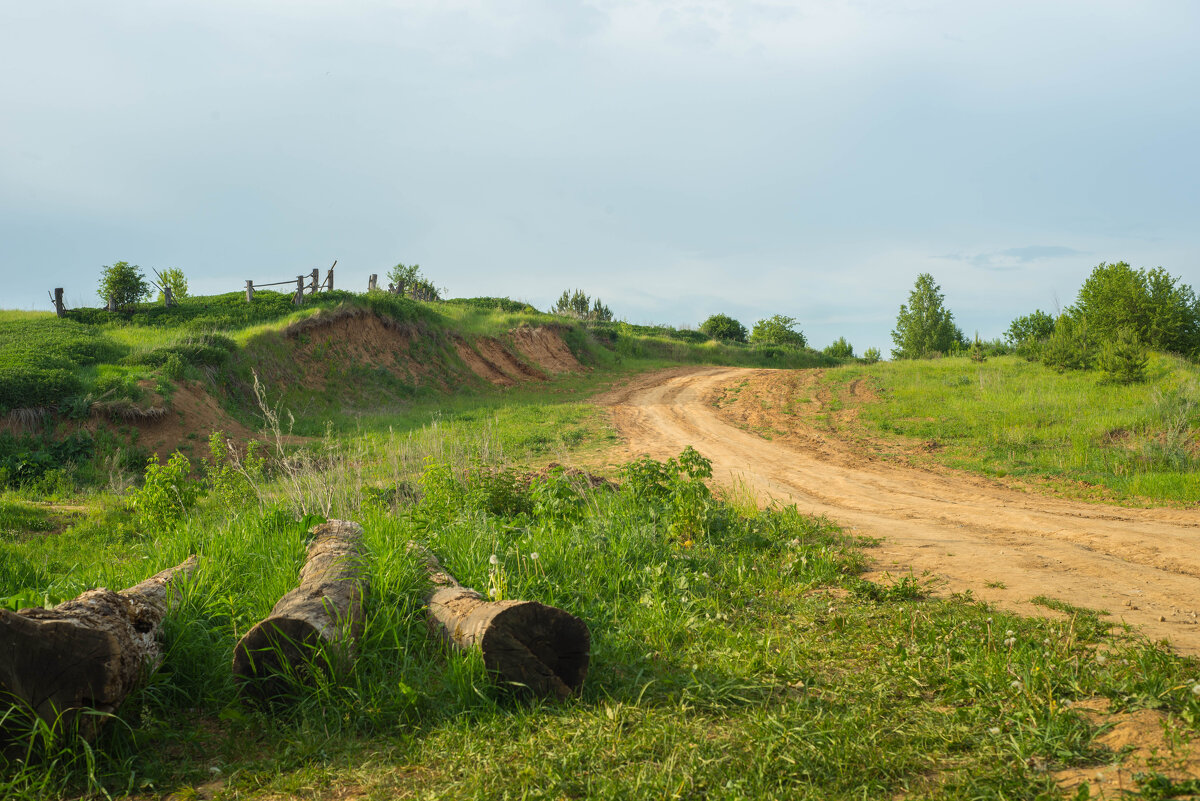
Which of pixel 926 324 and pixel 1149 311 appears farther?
pixel 926 324

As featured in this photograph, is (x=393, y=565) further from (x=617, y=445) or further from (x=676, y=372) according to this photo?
(x=676, y=372)

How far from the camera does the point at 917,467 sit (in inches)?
473

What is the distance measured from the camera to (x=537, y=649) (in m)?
3.68

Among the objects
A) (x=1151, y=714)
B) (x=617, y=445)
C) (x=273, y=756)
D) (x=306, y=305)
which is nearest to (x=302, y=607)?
(x=273, y=756)

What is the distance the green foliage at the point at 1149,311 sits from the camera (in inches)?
942

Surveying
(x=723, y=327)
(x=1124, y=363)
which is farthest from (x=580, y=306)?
(x=1124, y=363)

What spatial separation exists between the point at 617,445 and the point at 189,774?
1113 cm

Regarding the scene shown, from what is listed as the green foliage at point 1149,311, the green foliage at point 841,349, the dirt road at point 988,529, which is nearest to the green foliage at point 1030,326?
the green foliage at point 841,349

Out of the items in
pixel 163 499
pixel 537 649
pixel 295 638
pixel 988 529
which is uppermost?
pixel 163 499

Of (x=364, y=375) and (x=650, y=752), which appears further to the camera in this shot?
(x=364, y=375)

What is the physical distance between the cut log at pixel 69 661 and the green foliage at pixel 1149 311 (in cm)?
2849

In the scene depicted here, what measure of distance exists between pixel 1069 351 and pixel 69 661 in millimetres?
24223

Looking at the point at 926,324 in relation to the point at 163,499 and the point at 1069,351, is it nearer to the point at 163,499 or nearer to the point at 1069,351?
the point at 1069,351

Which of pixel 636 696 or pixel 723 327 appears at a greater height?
pixel 723 327
